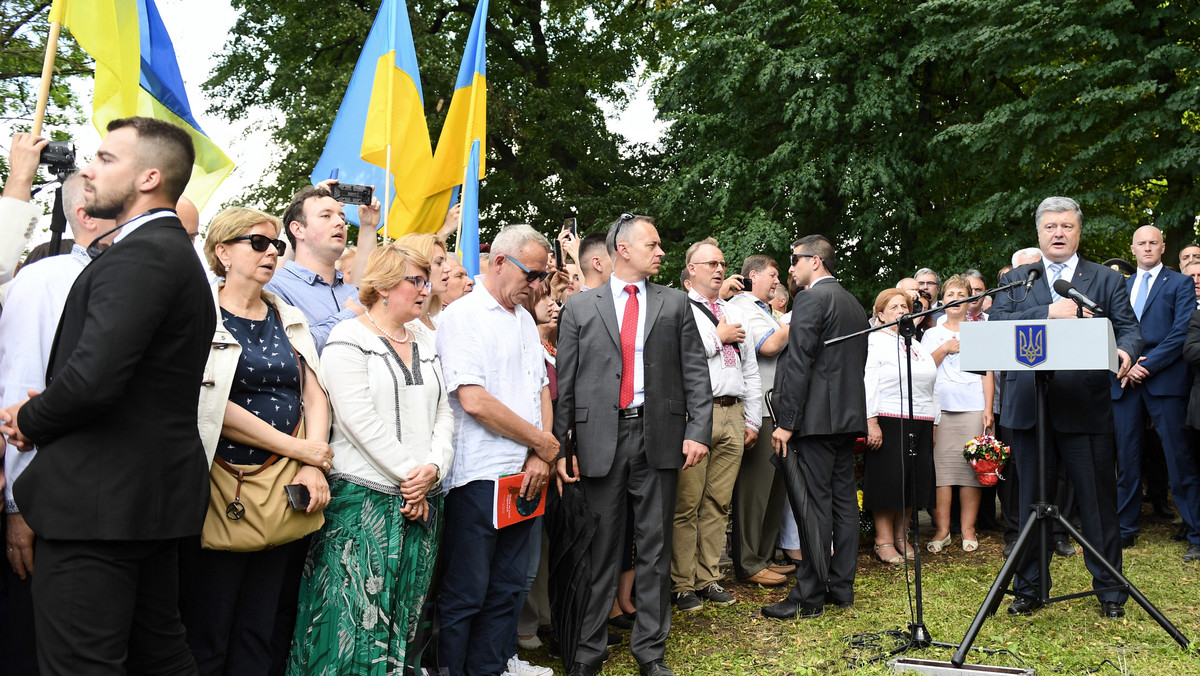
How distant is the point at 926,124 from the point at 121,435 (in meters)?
15.3

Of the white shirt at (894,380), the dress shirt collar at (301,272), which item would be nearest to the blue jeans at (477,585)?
the dress shirt collar at (301,272)

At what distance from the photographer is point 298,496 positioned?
366cm

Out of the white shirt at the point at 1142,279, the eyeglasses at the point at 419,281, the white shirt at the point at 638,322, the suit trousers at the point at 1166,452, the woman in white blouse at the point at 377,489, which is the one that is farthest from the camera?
the white shirt at the point at 1142,279

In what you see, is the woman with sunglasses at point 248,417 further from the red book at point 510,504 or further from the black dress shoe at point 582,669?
the black dress shoe at point 582,669

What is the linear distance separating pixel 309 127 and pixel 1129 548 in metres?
14.3

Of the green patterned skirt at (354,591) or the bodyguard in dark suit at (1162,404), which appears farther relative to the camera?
the bodyguard in dark suit at (1162,404)

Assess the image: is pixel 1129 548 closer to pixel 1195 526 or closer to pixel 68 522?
pixel 1195 526

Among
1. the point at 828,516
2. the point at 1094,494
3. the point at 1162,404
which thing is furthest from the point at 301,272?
the point at 1162,404

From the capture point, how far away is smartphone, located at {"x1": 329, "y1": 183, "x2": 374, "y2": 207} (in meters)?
5.13

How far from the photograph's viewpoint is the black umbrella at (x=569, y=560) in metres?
5.00

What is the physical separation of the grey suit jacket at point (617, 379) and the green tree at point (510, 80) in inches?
524

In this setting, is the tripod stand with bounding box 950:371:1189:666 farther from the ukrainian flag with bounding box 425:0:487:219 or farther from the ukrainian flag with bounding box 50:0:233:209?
the ukrainian flag with bounding box 50:0:233:209

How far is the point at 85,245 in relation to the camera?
369 centimetres

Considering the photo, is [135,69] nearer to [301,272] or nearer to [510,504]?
[301,272]
